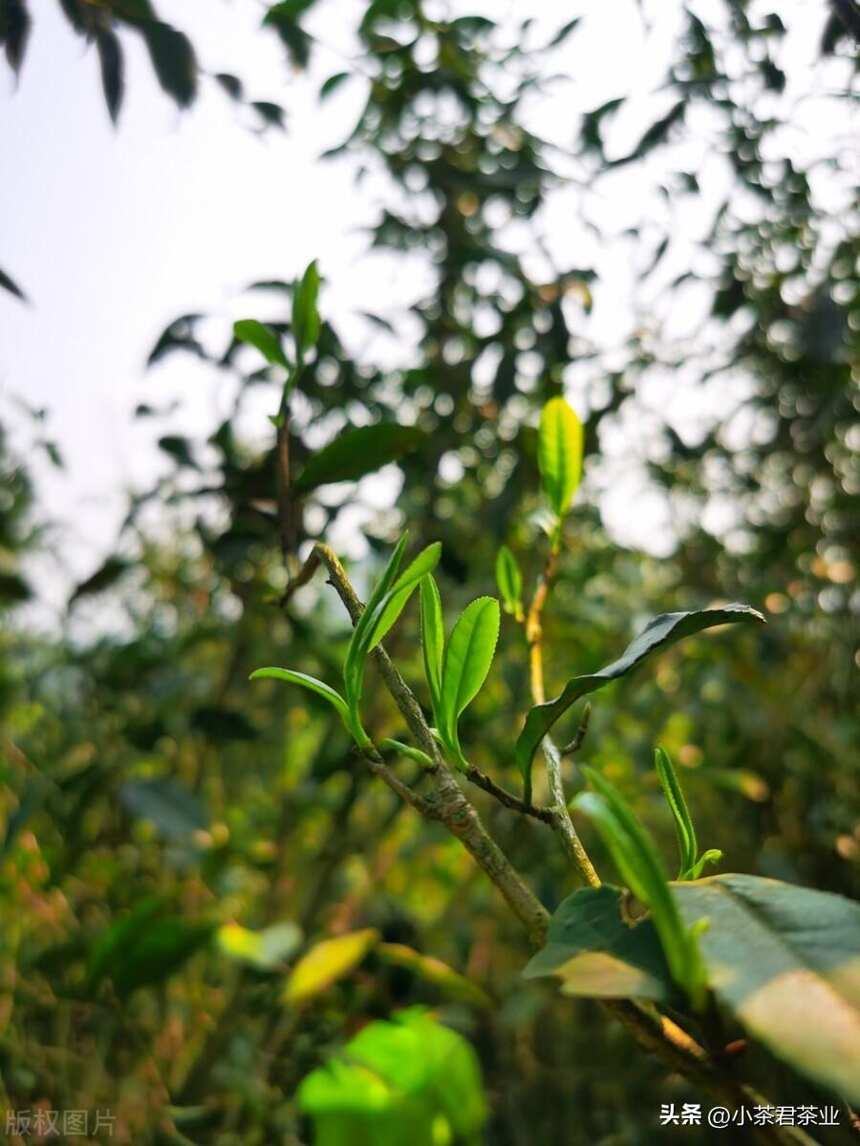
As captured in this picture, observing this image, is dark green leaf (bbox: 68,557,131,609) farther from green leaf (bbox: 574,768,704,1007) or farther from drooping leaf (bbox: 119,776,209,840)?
green leaf (bbox: 574,768,704,1007)

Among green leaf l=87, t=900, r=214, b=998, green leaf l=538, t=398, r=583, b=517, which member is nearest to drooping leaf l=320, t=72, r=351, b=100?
green leaf l=538, t=398, r=583, b=517

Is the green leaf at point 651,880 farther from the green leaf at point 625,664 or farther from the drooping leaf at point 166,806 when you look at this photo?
the drooping leaf at point 166,806

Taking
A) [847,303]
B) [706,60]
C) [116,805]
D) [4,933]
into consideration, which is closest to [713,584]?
[847,303]

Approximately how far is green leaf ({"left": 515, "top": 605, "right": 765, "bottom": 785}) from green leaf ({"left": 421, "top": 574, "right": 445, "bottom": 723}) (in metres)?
0.02

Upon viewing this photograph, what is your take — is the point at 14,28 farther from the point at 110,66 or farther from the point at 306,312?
the point at 306,312

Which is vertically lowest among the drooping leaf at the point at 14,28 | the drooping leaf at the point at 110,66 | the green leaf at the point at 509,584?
the green leaf at the point at 509,584

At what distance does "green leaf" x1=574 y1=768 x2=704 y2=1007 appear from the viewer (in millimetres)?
167

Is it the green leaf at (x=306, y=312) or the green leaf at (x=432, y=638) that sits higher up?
the green leaf at (x=306, y=312)

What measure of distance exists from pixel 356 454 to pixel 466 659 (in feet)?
0.50

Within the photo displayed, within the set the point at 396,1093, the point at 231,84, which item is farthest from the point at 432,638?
the point at 231,84

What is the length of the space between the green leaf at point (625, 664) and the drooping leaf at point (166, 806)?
0.39 meters

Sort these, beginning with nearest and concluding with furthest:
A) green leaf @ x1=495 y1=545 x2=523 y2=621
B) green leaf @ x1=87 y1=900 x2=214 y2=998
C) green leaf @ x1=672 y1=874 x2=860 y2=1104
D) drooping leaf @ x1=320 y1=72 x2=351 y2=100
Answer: green leaf @ x1=672 y1=874 x2=860 y2=1104 < green leaf @ x1=495 y1=545 x2=523 y2=621 < green leaf @ x1=87 y1=900 x2=214 y2=998 < drooping leaf @ x1=320 y1=72 x2=351 y2=100

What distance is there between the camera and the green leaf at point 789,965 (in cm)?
15

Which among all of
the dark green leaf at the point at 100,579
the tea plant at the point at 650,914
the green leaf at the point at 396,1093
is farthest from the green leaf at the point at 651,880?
the dark green leaf at the point at 100,579
